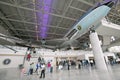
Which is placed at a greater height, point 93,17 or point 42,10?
point 42,10

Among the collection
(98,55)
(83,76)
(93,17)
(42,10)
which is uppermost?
(42,10)

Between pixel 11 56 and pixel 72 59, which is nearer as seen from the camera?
pixel 11 56

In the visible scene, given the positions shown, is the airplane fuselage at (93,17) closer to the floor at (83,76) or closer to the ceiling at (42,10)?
the ceiling at (42,10)

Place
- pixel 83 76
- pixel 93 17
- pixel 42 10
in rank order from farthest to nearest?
pixel 42 10 → pixel 83 76 → pixel 93 17

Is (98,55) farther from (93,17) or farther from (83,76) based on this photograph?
(93,17)

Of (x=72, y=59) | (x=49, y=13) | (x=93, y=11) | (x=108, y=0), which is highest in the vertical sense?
(x=49, y=13)

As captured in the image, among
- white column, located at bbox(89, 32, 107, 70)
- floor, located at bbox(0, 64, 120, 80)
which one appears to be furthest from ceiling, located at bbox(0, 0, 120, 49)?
white column, located at bbox(89, 32, 107, 70)

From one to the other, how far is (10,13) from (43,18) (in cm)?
387

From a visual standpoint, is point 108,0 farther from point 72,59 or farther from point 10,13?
point 72,59

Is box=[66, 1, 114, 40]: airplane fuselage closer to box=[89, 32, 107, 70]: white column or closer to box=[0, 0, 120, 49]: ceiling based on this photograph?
box=[0, 0, 120, 49]: ceiling

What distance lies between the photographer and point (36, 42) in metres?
8.16

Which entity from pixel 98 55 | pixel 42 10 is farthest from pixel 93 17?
pixel 42 10

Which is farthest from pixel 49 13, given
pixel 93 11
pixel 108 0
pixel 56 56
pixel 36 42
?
pixel 56 56

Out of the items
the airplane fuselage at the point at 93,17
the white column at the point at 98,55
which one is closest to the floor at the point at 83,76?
the white column at the point at 98,55
